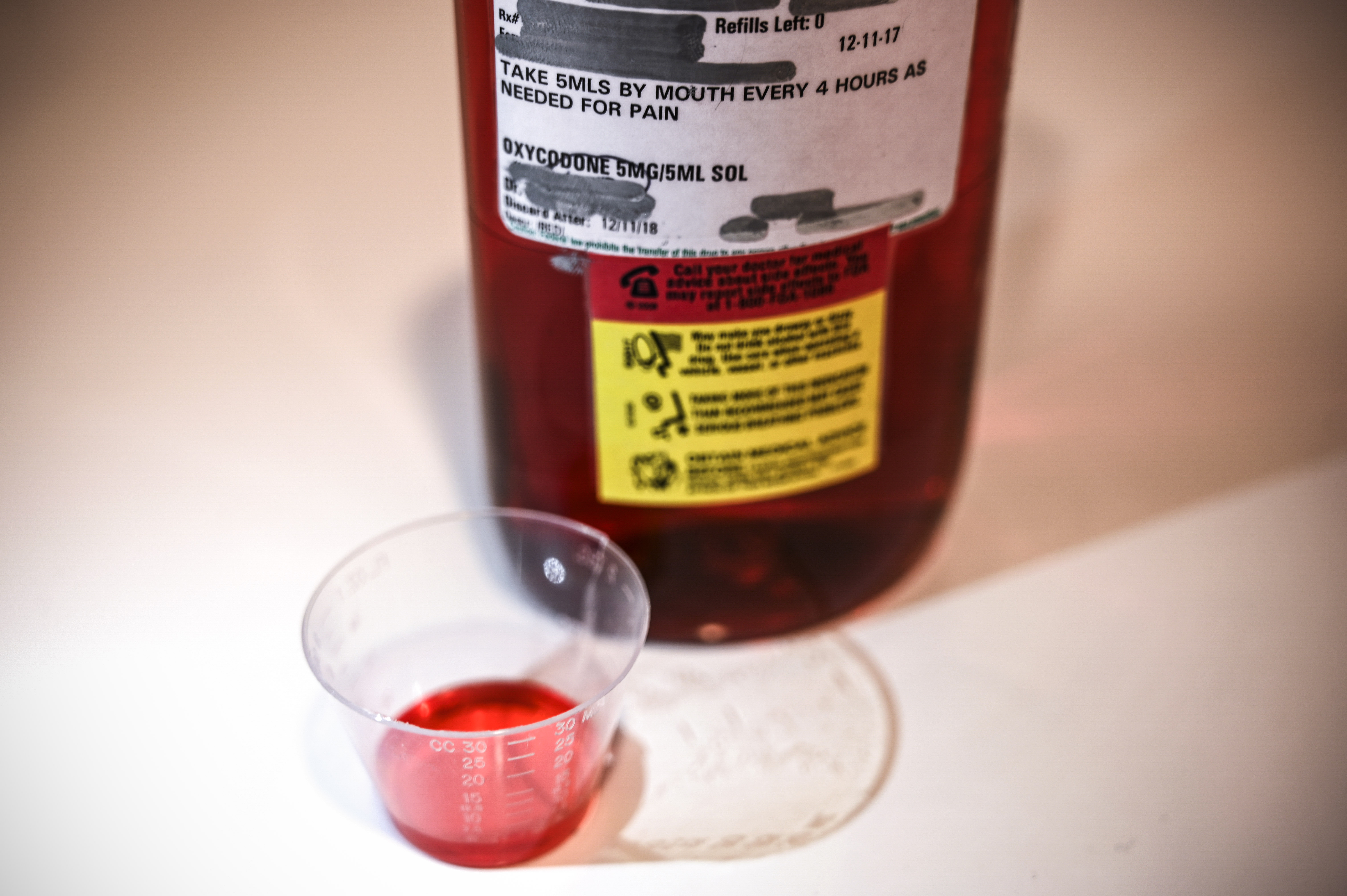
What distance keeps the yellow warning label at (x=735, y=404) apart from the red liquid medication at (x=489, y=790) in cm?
10

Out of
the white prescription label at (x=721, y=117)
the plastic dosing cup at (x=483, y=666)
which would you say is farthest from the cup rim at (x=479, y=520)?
the white prescription label at (x=721, y=117)

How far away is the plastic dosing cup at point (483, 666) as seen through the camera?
443mm

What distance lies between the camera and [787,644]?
1.81 feet

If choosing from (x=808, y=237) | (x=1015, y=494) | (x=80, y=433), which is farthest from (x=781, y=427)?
(x=80, y=433)

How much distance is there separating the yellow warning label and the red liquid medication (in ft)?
0.33

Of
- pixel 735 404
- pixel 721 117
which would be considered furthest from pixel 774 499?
pixel 721 117

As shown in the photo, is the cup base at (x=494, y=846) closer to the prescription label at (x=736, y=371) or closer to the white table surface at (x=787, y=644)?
the white table surface at (x=787, y=644)

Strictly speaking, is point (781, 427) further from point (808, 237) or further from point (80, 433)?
point (80, 433)

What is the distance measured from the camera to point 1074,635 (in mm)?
556

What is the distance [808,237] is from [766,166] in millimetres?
30

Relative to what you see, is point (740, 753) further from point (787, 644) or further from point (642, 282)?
point (642, 282)

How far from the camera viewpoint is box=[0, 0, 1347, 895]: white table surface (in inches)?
18.5

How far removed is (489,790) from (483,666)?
0.32 ft

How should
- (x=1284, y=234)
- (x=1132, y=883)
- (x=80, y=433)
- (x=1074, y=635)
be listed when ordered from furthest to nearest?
(x=1284, y=234) → (x=80, y=433) → (x=1074, y=635) → (x=1132, y=883)
